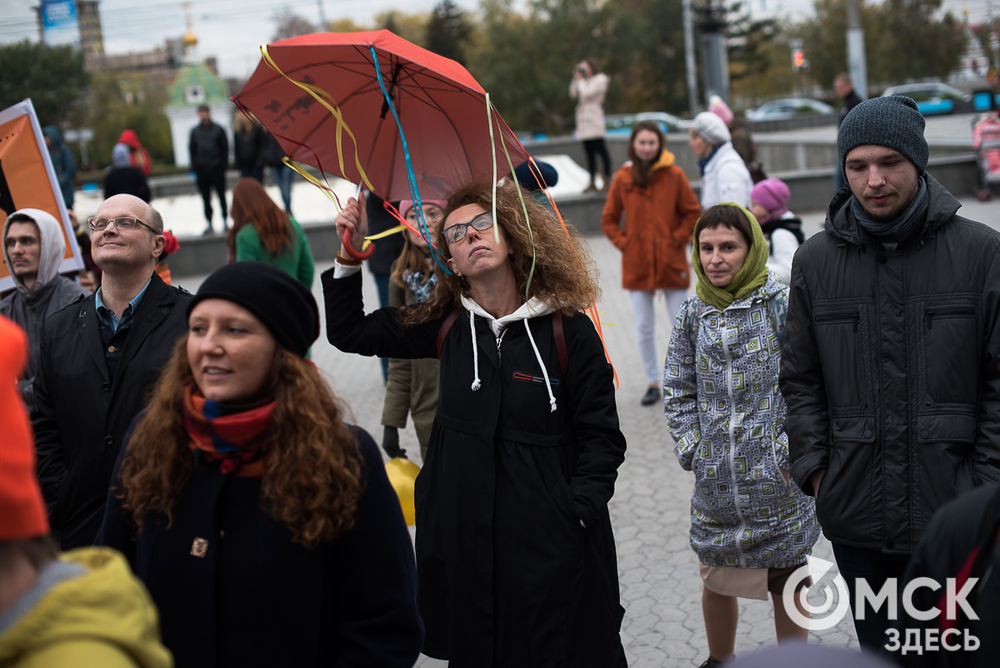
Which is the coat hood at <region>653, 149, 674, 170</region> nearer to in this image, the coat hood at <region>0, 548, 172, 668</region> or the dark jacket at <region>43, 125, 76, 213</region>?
the coat hood at <region>0, 548, 172, 668</region>

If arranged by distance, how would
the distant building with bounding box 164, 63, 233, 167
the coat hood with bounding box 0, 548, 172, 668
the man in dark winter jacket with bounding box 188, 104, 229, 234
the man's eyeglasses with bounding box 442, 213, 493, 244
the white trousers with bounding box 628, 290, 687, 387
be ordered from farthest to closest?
the distant building with bounding box 164, 63, 233, 167 < the man in dark winter jacket with bounding box 188, 104, 229, 234 < the white trousers with bounding box 628, 290, 687, 387 < the man's eyeglasses with bounding box 442, 213, 493, 244 < the coat hood with bounding box 0, 548, 172, 668

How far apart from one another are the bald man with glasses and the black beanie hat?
1.16m

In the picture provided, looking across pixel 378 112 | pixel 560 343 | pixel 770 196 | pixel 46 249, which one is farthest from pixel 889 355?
pixel 46 249

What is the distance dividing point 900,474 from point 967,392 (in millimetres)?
291

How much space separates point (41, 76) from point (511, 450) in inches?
1096

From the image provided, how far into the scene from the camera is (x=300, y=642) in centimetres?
227

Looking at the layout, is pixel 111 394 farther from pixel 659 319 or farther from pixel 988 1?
pixel 988 1

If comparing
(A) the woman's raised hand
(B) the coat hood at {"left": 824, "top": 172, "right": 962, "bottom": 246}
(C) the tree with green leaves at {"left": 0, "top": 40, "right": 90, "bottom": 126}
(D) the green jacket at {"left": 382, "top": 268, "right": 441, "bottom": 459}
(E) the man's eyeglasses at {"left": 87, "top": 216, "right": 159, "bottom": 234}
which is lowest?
(D) the green jacket at {"left": 382, "top": 268, "right": 441, "bottom": 459}

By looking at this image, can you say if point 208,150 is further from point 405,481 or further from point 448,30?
point 448,30

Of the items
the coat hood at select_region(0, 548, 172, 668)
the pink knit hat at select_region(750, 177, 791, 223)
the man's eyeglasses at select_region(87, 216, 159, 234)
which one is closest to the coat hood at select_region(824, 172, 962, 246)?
the coat hood at select_region(0, 548, 172, 668)

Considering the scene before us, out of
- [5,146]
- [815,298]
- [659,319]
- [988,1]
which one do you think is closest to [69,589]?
[815,298]

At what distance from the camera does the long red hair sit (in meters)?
7.23

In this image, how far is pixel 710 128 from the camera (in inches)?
325

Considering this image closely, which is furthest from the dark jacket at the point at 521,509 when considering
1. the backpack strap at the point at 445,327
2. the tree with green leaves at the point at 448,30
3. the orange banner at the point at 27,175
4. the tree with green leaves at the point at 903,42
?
the tree with green leaves at the point at 903,42
